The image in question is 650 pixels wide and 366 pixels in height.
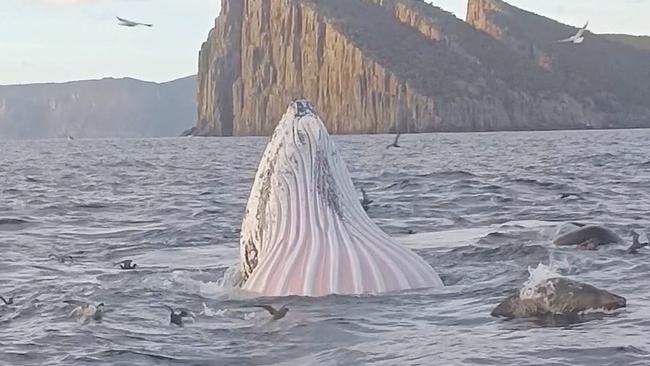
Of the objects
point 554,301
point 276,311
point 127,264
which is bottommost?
point 127,264

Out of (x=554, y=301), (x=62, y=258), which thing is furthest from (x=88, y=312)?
(x=62, y=258)

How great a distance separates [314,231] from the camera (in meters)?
9.53

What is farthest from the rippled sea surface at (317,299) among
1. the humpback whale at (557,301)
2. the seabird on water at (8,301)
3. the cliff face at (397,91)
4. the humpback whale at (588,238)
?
the cliff face at (397,91)

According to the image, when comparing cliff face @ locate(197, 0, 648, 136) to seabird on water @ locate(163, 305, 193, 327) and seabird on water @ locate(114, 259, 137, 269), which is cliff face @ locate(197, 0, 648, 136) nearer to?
seabird on water @ locate(114, 259, 137, 269)

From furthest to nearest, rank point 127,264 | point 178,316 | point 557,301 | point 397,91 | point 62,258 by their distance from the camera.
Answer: point 397,91
point 62,258
point 127,264
point 178,316
point 557,301

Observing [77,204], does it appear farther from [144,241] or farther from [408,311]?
[408,311]

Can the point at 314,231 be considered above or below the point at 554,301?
above

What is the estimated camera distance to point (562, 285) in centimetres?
951

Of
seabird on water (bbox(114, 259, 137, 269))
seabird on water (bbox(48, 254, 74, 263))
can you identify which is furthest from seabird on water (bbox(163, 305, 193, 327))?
seabird on water (bbox(48, 254, 74, 263))

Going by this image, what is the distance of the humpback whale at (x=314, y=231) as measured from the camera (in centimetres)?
947

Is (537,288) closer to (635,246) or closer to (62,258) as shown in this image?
(635,246)

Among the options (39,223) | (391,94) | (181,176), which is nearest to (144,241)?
(39,223)

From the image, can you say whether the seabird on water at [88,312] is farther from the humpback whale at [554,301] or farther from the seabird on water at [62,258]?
the seabird on water at [62,258]

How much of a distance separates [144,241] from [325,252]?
868 cm
